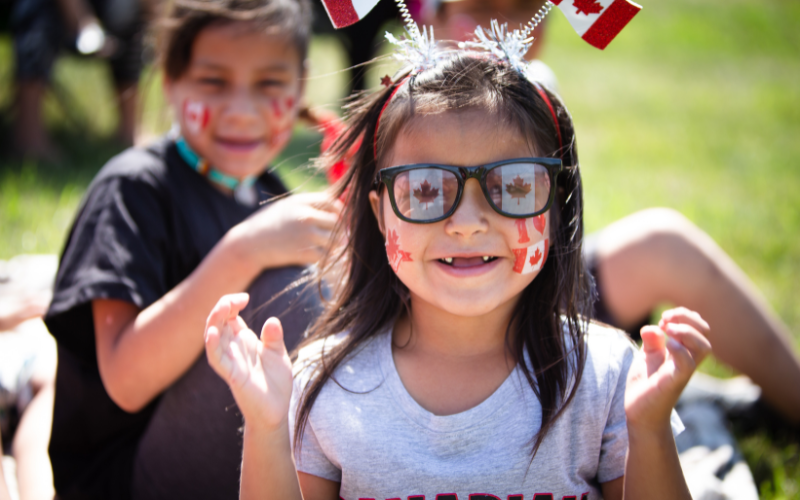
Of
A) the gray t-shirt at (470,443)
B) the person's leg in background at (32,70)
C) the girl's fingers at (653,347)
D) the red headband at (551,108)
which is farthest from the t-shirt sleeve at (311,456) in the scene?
the person's leg in background at (32,70)

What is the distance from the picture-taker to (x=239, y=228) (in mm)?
1680

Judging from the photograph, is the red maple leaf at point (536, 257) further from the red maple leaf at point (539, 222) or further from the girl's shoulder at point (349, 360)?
the girl's shoulder at point (349, 360)

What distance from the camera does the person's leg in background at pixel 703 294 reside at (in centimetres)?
226

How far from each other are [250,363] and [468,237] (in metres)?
0.52

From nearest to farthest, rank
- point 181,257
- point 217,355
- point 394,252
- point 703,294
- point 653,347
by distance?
point 217,355 → point 653,347 → point 394,252 → point 181,257 → point 703,294

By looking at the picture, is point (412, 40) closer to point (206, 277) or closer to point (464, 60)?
point (464, 60)

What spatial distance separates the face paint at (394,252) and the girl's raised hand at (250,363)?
304 mm

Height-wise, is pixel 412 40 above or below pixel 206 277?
above

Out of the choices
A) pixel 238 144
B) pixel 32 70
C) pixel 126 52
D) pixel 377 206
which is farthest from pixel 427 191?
pixel 126 52

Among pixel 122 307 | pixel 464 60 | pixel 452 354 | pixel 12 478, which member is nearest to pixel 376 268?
pixel 452 354

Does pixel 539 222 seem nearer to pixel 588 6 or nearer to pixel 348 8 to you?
pixel 588 6

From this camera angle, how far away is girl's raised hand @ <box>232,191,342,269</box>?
5.42ft

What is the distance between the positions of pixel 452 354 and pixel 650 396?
448mm

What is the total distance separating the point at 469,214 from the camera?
135cm
